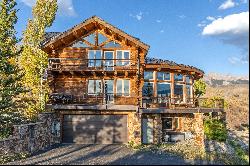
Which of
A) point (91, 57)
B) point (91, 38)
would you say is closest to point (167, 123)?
point (91, 57)

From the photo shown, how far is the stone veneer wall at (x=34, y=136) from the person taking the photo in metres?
20.8

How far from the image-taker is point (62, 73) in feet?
92.3

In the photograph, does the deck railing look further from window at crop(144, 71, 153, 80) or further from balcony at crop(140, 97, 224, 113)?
window at crop(144, 71, 153, 80)

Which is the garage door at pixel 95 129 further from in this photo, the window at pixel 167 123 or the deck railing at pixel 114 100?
the window at pixel 167 123

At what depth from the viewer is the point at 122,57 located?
28.8 metres

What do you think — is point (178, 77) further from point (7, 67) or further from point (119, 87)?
point (7, 67)

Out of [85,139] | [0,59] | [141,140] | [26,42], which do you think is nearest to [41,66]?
[26,42]

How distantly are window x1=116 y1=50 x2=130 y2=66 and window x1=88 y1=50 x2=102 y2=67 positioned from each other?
1705mm

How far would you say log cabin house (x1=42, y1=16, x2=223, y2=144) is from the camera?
26.7 m

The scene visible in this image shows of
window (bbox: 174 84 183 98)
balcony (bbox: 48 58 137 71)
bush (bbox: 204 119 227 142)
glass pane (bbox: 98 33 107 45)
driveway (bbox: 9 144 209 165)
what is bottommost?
driveway (bbox: 9 144 209 165)

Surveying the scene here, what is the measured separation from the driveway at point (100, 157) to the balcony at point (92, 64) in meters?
7.21

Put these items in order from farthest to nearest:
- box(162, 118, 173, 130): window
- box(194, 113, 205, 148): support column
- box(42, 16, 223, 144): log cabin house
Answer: box(162, 118, 173, 130): window, box(42, 16, 223, 144): log cabin house, box(194, 113, 205, 148): support column

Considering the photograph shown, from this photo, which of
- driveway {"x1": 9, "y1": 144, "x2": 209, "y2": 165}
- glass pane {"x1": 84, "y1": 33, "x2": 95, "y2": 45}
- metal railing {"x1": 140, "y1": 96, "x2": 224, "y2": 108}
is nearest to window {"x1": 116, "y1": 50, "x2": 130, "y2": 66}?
glass pane {"x1": 84, "y1": 33, "x2": 95, "y2": 45}

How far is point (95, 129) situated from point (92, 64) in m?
6.09
